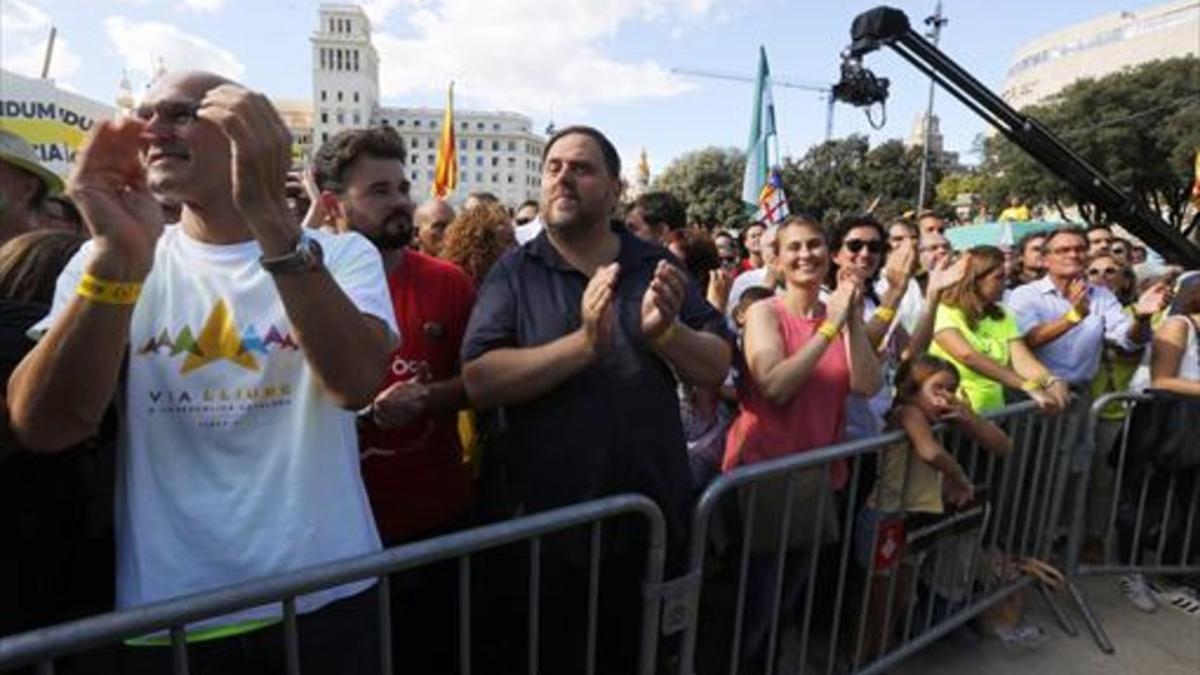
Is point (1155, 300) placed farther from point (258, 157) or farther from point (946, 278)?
point (258, 157)

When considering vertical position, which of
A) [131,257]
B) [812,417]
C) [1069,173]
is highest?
[1069,173]

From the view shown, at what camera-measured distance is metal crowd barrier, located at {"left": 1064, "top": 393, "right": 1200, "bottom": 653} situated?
4223 mm

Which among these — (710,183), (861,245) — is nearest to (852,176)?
(710,183)

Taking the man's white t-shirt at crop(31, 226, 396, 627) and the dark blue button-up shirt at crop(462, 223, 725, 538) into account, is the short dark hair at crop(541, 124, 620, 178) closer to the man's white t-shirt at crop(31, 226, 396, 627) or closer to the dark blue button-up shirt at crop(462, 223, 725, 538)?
the dark blue button-up shirt at crop(462, 223, 725, 538)

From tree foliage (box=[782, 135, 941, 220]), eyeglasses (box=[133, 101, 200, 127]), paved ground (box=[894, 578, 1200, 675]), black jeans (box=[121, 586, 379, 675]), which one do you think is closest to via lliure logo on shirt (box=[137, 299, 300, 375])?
eyeglasses (box=[133, 101, 200, 127])

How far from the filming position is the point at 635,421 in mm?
2307

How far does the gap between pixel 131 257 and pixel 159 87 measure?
0.39m

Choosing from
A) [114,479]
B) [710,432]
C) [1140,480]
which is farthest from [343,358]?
[1140,480]

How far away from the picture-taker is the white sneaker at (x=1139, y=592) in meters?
4.17

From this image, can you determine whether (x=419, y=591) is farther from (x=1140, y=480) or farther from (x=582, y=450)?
(x=1140, y=480)

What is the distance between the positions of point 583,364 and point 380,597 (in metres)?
0.80

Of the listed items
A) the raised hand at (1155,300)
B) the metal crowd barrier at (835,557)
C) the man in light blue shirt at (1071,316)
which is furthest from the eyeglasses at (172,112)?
the raised hand at (1155,300)

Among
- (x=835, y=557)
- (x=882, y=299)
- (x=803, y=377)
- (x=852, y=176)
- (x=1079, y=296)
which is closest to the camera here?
(x=803, y=377)

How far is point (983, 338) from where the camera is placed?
4.13 metres
